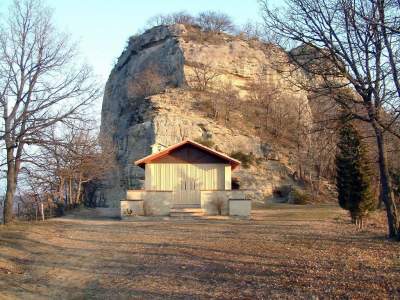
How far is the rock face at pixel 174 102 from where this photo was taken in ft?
156

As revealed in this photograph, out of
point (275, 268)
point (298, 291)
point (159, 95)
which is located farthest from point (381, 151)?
point (159, 95)

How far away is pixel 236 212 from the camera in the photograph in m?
26.7

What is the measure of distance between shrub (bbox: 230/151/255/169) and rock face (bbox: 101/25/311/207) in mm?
547

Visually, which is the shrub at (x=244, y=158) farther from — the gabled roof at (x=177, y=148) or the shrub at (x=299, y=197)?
the gabled roof at (x=177, y=148)

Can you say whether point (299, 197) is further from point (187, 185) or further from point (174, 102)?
point (174, 102)

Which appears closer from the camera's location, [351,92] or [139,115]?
[351,92]

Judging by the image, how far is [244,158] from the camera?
47562 millimetres

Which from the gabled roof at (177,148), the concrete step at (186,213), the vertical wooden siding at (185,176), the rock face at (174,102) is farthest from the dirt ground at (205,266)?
the rock face at (174,102)

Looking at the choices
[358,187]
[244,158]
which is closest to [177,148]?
[358,187]

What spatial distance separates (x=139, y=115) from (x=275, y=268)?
4389 centimetres

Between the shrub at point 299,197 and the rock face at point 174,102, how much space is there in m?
2.56

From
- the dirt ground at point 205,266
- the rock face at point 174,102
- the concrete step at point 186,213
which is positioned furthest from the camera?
the rock face at point 174,102

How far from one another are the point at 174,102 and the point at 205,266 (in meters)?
41.8

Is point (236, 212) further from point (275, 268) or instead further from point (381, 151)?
point (275, 268)
